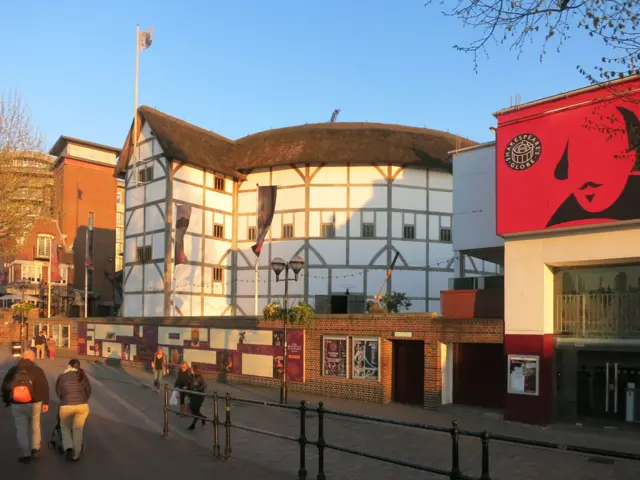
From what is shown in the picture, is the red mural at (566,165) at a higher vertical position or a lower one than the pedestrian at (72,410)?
higher

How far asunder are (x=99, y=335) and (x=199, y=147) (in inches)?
516

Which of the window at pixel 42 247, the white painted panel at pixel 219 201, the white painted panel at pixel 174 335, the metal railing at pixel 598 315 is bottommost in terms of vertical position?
the white painted panel at pixel 174 335

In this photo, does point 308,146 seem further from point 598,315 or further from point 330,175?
point 598,315

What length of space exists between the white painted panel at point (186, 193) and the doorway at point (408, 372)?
2057 centimetres

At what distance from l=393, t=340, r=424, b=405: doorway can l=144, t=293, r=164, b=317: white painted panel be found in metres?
19.1

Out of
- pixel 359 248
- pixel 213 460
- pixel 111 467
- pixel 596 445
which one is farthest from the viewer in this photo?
pixel 359 248

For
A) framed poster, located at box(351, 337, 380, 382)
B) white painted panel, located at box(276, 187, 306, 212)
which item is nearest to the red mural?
framed poster, located at box(351, 337, 380, 382)

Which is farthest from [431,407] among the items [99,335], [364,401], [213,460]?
[99,335]

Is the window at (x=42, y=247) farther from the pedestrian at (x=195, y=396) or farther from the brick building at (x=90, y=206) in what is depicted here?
the pedestrian at (x=195, y=396)

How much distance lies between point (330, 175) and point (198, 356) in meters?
15.5

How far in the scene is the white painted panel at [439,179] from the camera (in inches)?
1505

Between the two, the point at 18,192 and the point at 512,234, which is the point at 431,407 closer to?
the point at 512,234

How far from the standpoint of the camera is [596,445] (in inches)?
541

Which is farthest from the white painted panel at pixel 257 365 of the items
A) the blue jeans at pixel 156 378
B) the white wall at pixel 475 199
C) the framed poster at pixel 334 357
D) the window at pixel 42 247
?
the window at pixel 42 247
